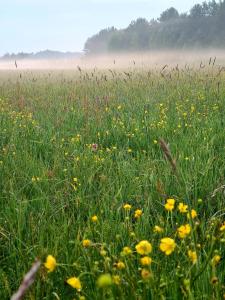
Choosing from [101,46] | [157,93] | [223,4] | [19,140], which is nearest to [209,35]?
[223,4]

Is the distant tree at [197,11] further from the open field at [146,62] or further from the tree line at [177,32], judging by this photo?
the open field at [146,62]

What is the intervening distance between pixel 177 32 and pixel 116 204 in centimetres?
5499

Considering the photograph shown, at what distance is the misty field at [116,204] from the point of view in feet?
4.54

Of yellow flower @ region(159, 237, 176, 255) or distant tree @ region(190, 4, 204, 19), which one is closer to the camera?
yellow flower @ region(159, 237, 176, 255)

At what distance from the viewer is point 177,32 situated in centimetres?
5419

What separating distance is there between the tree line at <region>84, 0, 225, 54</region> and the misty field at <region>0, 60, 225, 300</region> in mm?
41735

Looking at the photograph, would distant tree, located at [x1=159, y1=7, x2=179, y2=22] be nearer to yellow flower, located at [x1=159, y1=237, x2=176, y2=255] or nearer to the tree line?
the tree line

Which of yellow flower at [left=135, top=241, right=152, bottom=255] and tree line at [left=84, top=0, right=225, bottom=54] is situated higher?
tree line at [left=84, top=0, right=225, bottom=54]

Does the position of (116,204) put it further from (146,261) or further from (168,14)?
(168,14)

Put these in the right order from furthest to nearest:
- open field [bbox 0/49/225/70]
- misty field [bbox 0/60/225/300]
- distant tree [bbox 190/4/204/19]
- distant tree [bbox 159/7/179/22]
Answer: distant tree [bbox 159/7/179/22] < distant tree [bbox 190/4/204/19] < open field [bbox 0/49/225/70] < misty field [bbox 0/60/225/300]

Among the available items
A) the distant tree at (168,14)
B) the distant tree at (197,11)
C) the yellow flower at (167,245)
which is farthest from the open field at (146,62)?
the distant tree at (168,14)

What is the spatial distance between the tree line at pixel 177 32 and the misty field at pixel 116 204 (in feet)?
137

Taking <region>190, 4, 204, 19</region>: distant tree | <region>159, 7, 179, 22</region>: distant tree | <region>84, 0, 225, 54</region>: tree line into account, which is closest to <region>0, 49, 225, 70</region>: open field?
<region>84, 0, 225, 54</region>: tree line

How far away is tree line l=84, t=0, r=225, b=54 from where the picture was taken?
4862 cm
